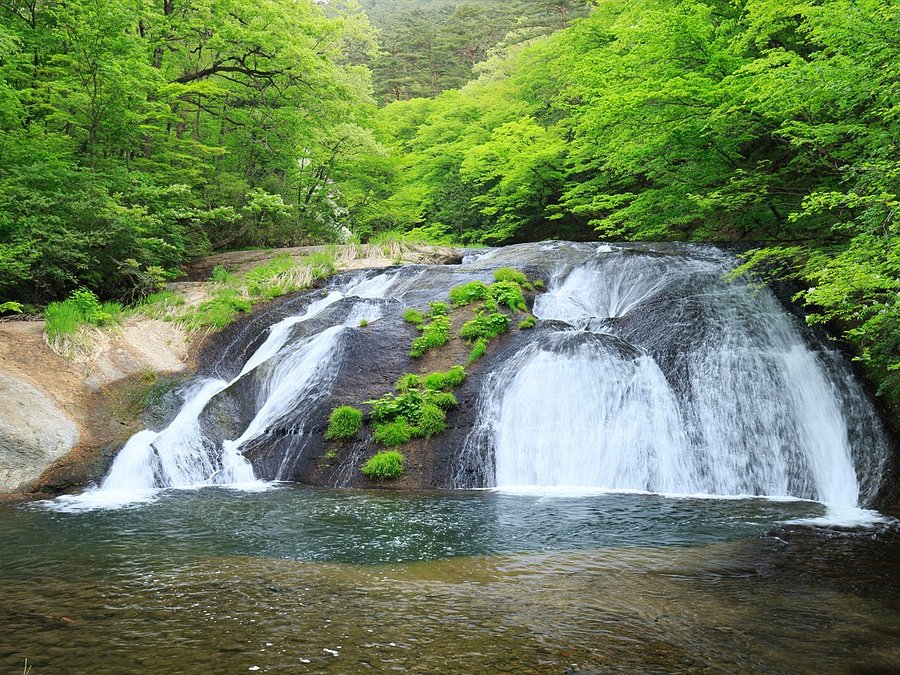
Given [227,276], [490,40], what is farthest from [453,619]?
[490,40]

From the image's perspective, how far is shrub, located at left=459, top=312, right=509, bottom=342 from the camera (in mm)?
10148

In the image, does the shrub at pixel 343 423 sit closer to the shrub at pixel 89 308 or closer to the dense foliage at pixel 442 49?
the shrub at pixel 89 308

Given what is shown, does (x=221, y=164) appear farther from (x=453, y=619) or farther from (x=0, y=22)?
(x=453, y=619)

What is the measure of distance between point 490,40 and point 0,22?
38.1 m

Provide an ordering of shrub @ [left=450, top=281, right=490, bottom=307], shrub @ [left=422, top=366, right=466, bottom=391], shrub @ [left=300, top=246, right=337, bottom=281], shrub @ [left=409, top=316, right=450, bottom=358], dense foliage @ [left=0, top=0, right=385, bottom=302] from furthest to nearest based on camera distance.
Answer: shrub @ [left=300, top=246, right=337, bottom=281] → shrub @ [left=450, top=281, right=490, bottom=307] → dense foliage @ [left=0, top=0, right=385, bottom=302] → shrub @ [left=409, top=316, right=450, bottom=358] → shrub @ [left=422, top=366, right=466, bottom=391]

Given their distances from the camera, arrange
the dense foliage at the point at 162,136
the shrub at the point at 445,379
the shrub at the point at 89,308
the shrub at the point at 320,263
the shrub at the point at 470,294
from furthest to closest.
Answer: the shrub at the point at 320,263
the shrub at the point at 470,294
the dense foliage at the point at 162,136
the shrub at the point at 89,308
the shrub at the point at 445,379

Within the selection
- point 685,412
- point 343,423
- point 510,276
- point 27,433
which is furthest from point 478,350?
point 27,433

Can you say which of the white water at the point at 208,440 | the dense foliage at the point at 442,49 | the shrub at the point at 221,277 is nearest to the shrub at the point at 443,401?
the white water at the point at 208,440

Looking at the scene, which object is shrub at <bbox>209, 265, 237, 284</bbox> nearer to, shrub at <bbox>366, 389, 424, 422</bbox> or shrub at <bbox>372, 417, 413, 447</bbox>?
shrub at <bbox>366, 389, 424, 422</bbox>

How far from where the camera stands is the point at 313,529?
217 inches

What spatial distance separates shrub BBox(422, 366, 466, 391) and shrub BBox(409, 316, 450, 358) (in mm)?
949

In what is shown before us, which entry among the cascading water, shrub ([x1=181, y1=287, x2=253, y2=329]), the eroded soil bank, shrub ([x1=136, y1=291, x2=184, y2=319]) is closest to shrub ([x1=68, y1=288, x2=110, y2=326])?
the eroded soil bank

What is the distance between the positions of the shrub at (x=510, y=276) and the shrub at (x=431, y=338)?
2.16m

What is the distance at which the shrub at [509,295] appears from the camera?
11078mm
